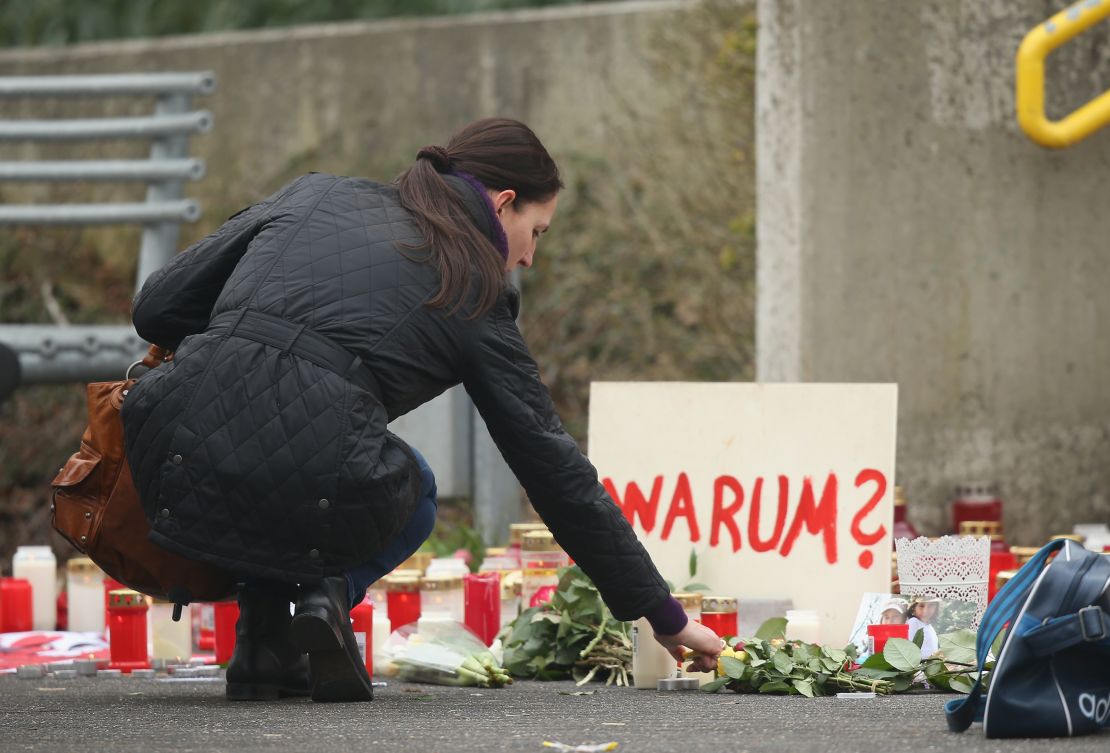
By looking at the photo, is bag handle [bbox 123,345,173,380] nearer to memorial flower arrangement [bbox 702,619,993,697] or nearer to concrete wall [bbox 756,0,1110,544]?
memorial flower arrangement [bbox 702,619,993,697]

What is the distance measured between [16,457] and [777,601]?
16.1 ft

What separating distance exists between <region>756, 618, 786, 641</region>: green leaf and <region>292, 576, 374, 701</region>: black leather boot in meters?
0.81

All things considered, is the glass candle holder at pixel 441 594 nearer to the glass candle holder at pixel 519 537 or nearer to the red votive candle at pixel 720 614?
the glass candle holder at pixel 519 537

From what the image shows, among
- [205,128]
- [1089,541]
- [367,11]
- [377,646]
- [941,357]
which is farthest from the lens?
[367,11]

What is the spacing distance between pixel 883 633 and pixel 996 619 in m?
0.71

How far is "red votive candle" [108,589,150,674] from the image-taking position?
398 centimetres

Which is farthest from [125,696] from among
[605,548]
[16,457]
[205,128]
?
[16,457]

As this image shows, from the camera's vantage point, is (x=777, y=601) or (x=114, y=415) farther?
(x=777, y=601)

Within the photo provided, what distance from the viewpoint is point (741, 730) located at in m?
2.82

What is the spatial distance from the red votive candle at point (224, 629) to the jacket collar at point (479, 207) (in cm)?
114

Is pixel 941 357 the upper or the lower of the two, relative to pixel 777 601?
upper

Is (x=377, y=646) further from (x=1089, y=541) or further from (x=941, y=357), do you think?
(x=941, y=357)

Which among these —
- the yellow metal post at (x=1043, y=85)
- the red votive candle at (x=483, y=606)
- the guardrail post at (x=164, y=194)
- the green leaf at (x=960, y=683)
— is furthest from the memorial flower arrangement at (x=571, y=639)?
the guardrail post at (x=164, y=194)

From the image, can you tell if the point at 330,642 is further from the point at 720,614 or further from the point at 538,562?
the point at 538,562
